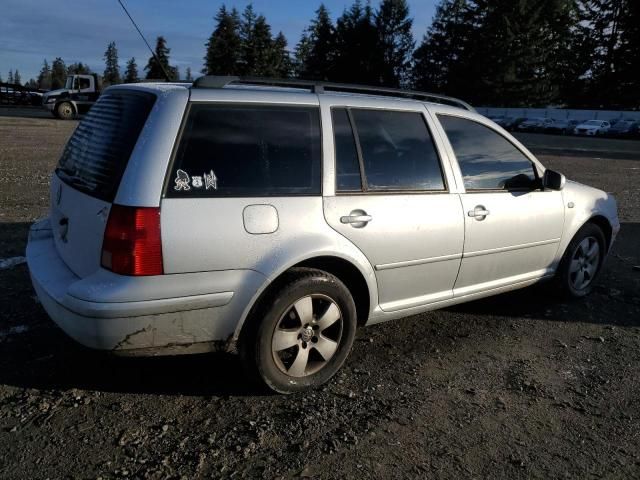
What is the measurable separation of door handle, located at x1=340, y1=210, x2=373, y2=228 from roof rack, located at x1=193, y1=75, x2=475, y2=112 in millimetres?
803

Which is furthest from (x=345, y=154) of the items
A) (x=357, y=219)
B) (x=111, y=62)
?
(x=111, y=62)

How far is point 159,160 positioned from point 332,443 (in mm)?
1644

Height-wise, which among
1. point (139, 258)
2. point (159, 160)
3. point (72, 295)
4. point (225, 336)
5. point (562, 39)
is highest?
point (562, 39)

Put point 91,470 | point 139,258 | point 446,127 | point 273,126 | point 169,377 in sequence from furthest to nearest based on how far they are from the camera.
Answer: point 446,127
point 169,377
point 273,126
point 139,258
point 91,470

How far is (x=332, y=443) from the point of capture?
286 centimetres

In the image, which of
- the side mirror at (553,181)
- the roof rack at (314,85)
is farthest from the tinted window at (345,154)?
the side mirror at (553,181)

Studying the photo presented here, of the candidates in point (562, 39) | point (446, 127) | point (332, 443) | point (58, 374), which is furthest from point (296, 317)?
point (562, 39)

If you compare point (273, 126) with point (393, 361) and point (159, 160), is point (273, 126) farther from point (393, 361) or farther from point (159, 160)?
point (393, 361)

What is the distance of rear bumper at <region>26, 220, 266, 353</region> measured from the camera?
2771 millimetres

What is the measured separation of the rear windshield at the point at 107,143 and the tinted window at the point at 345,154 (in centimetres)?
109

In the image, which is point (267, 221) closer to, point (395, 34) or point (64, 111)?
point (64, 111)

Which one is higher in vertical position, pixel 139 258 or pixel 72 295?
pixel 139 258

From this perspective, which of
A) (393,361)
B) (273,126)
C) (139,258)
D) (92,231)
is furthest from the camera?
(393,361)

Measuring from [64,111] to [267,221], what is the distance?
103 ft
